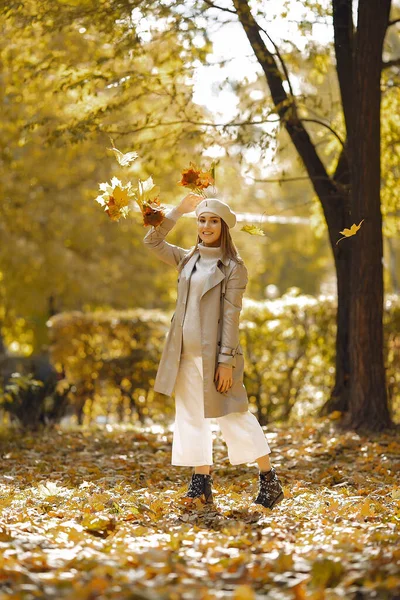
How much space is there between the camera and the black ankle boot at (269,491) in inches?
215

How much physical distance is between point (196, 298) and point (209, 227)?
46cm

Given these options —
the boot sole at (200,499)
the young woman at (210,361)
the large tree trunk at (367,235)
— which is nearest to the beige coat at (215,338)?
the young woman at (210,361)

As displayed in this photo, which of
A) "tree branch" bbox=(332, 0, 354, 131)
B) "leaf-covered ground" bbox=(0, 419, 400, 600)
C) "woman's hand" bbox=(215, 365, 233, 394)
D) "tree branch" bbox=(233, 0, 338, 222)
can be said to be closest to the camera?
"leaf-covered ground" bbox=(0, 419, 400, 600)

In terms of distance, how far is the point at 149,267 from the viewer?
19.1 m

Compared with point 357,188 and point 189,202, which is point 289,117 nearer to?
point 357,188

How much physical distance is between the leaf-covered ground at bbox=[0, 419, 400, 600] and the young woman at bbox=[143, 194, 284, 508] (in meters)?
0.29

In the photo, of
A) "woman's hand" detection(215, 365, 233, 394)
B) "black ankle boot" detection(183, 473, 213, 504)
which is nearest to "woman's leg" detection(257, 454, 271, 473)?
"black ankle boot" detection(183, 473, 213, 504)

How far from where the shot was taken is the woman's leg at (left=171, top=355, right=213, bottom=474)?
18.1 ft

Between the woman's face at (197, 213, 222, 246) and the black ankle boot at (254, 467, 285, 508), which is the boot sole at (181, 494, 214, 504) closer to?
the black ankle boot at (254, 467, 285, 508)

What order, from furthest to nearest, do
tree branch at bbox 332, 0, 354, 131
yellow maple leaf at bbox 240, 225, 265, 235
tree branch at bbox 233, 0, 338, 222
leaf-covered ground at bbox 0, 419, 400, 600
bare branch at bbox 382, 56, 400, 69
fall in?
1. bare branch at bbox 382, 56, 400, 69
2. tree branch at bbox 332, 0, 354, 131
3. tree branch at bbox 233, 0, 338, 222
4. yellow maple leaf at bbox 240, 225, 265, 235
5. leaf-covered ground at bbox 0, 419, 400, 600

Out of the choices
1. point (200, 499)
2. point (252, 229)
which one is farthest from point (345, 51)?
point (200, 499)

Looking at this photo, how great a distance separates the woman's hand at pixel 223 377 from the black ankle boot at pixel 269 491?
0.63 m

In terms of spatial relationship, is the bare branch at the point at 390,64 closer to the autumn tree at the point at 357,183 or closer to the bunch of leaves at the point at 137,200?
the autumn tree at the point at 357,183

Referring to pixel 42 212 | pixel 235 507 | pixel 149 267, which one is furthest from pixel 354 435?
pixel 149 267
